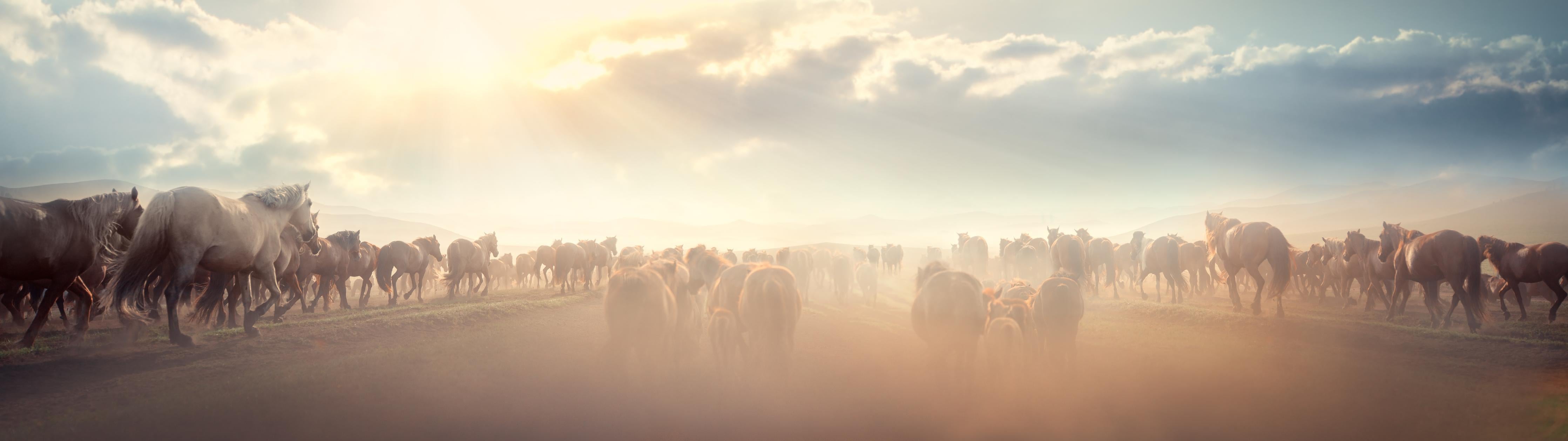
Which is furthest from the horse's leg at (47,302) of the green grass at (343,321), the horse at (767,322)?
the horse at (767,322)

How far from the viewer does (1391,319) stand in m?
14.8

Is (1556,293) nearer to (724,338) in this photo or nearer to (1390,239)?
(1390,239)

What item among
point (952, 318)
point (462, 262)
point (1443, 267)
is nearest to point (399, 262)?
point (462, 262)

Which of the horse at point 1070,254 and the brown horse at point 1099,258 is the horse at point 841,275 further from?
the brown horse at point 1099,258

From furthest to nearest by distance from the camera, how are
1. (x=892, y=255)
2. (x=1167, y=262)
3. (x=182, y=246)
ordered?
1. (x=892, y=255)
2. (x=1167, y=262)
3. (x=182, y=246)

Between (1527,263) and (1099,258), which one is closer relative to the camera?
(1527,263)

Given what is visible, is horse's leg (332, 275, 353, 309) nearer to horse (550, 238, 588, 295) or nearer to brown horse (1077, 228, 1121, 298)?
horse (550, 238, 588, 295)

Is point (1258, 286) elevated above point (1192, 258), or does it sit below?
below

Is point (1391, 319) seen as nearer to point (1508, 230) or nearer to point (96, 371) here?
point (96, 371)

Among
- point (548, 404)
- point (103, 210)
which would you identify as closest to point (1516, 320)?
point (548, 404)

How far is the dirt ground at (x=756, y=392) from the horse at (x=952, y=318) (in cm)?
48

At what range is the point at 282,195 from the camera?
11445 mm

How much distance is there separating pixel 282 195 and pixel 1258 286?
2567 centimetres

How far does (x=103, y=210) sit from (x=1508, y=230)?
95155 mm
